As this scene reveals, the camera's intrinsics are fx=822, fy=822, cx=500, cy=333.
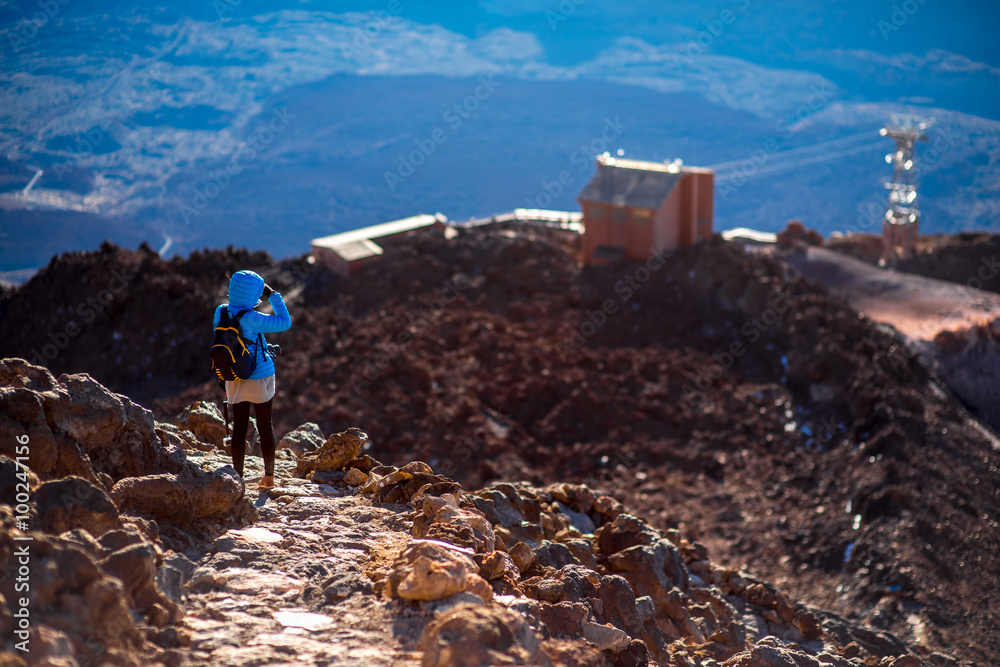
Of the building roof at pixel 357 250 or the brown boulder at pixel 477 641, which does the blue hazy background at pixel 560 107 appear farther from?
the brown boulder at pixel 477 641

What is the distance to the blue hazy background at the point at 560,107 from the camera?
214ft

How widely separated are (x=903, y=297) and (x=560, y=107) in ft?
234

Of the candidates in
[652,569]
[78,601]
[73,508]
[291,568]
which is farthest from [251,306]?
[652,569]

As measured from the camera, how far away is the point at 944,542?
392 inches

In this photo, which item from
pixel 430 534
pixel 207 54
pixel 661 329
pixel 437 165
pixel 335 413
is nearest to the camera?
pixel 430 534

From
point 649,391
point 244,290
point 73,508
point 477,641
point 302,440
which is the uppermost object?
point 244,290

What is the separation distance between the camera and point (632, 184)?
18.4 metres

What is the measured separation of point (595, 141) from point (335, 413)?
75.3 m

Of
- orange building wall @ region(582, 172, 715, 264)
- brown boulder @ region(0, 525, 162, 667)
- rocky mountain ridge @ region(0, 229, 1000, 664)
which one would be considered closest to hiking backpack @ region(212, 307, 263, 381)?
brown boulder @ region(0, 525, 162, 667)

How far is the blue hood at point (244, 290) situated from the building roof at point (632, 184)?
13.8 meters

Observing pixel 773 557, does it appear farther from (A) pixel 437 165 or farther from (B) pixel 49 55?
(A) pixel 437 165

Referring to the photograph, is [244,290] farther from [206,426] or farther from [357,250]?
[357,250]

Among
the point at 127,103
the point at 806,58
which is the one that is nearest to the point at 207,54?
the point at 127,103

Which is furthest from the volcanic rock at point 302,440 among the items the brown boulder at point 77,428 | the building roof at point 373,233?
the building roof at point 373,233
